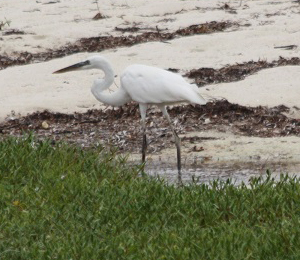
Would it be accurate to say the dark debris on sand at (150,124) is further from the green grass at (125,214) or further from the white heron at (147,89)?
the green grass at (125,214)

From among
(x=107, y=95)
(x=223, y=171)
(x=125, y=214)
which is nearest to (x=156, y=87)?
(x=107, y=95)

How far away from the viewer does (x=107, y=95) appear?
997cm

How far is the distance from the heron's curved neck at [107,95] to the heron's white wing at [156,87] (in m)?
0.15

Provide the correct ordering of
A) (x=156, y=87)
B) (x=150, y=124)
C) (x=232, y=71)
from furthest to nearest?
(x=232, y=71)
(x=150, y=124)
(x=156, y=87)

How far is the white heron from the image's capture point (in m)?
9.31

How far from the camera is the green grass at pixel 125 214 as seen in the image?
19.2 ft

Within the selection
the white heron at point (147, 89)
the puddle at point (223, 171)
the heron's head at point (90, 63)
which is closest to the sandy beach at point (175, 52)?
the puddle at point (223, 171)

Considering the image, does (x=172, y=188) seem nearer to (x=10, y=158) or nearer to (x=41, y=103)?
(x=10, y=158)

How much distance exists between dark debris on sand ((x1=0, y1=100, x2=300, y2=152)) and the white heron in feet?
1.45

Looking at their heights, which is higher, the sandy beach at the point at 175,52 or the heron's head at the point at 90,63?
the heron's head at the point at 90,63

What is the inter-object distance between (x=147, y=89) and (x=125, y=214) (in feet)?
9.86

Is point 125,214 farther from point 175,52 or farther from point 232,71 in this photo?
point 175,52

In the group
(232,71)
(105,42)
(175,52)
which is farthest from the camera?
(105,42)

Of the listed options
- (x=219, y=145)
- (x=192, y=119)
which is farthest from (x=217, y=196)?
(x=192, y=119)
